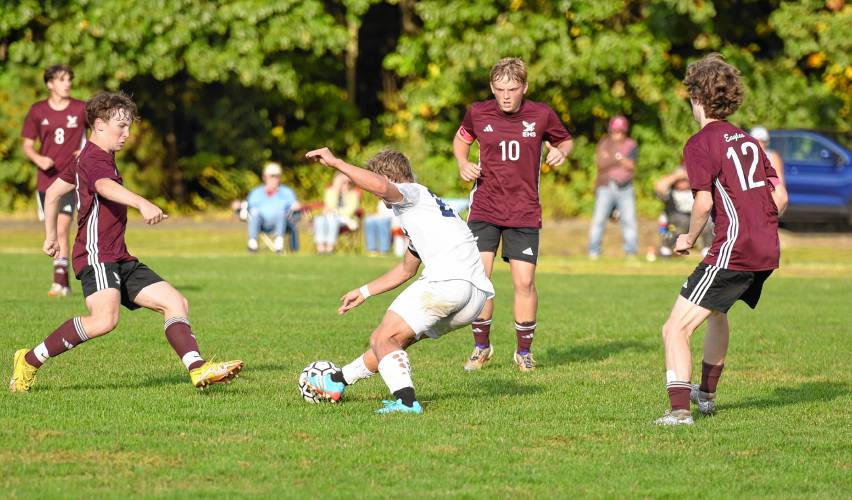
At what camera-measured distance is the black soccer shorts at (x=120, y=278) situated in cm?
816

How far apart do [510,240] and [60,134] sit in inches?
228

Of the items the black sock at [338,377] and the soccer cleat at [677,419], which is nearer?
the soccer cleat at [677,419]

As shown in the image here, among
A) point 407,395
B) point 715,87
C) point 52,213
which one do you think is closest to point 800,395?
point 715,87

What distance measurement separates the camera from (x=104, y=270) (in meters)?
8.17

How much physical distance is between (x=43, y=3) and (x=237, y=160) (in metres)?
5.42

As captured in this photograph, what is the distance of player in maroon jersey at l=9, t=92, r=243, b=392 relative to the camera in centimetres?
816

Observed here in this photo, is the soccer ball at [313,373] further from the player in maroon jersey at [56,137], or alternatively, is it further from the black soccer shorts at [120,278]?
the player in maroon jersey at [56,137]

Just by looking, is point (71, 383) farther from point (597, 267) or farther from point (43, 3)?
point (43, 3)

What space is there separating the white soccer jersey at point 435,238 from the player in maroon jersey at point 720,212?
3.72ft

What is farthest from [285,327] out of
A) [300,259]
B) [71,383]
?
[300,259]

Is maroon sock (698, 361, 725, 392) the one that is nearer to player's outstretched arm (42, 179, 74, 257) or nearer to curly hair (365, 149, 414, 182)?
curly hair (365, 149, 414, 182)

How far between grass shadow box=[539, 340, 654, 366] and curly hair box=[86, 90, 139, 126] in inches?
137

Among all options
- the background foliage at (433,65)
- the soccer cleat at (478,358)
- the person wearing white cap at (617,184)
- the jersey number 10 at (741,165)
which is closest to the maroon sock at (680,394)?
the jersey number 10 at (741,165)

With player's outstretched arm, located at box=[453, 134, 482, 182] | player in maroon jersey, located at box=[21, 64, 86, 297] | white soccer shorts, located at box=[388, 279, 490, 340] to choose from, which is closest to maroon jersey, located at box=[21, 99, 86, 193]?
player in maroon jersey, located at box=[21, 64, 86, 297]
